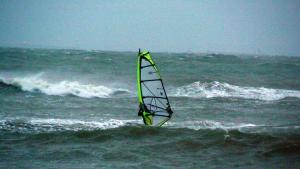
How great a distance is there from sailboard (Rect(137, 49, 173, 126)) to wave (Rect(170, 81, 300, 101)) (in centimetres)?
902

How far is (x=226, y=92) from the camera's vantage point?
23109mm

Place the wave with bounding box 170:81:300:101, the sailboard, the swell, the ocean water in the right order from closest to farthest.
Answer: the ocean water → the swell → the sailboard → the wave with bounding box 170:81:300:101

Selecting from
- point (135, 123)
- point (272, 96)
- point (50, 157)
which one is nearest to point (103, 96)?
point (135, 123)

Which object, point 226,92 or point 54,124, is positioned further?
point 226,92

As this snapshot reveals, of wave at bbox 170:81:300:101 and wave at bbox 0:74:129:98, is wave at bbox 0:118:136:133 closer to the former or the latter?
wave at bbox 0:74:129:98

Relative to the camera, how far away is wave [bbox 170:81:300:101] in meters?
21.4

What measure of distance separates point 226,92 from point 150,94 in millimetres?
12262

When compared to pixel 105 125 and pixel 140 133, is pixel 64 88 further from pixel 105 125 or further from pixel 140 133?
pixel 140 133

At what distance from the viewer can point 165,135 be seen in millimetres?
10969

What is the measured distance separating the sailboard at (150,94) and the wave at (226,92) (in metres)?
9.02

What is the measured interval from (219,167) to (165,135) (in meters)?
3.00

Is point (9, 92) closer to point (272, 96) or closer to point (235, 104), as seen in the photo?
point (235, 104)

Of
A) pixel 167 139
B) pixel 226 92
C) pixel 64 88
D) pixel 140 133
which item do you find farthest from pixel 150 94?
pixel 64 88

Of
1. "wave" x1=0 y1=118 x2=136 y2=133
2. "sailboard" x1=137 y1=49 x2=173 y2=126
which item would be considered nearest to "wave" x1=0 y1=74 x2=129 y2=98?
"wave" x1=0 y1=118 x2=136 y2=133
